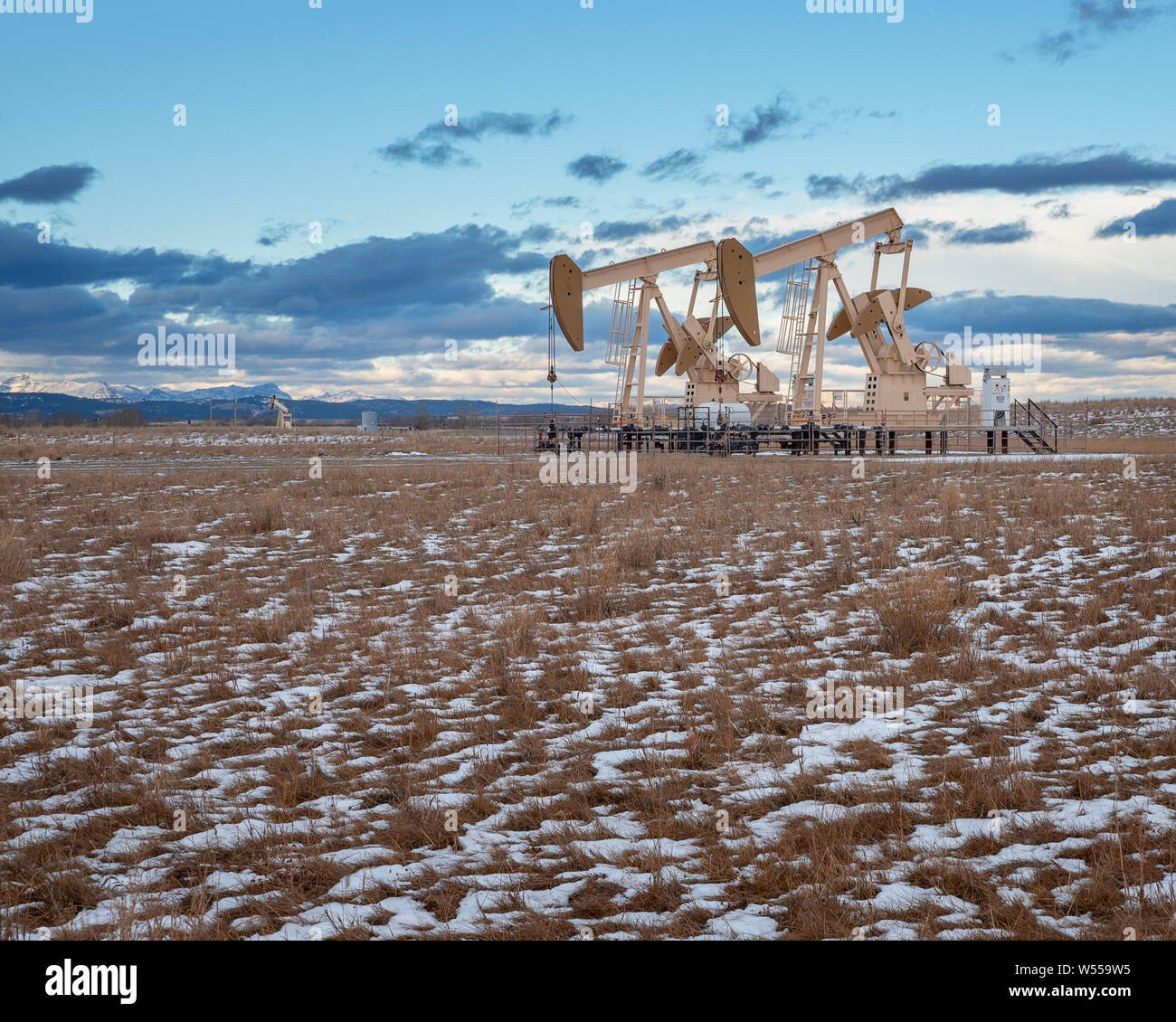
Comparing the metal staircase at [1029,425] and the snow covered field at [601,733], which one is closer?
the snow covered field at [601,733]

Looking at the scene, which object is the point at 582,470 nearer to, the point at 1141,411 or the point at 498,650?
the point at 498,650

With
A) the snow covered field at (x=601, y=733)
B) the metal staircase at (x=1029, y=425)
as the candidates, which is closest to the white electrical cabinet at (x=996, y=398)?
the metal staircase at (x=1029, y=425)

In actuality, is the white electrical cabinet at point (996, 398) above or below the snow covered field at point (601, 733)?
above

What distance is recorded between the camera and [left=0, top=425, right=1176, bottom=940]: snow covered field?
4.23 m

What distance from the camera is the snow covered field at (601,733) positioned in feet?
13.9

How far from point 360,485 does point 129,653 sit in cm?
1121

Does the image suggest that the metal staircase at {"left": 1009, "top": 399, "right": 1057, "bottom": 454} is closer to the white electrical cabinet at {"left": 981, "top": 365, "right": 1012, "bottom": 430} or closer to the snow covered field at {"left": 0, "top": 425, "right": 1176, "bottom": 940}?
the white electrical cabinet at {"left": 981, "top": 365, "right": 1012, "bottom": 430}

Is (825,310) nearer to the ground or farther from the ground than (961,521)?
farther from the ground

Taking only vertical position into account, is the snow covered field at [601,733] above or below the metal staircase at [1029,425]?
below

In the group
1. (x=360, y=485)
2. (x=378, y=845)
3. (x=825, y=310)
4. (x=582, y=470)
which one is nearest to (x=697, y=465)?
(x=582, y=470)

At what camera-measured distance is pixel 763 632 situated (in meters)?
8.92

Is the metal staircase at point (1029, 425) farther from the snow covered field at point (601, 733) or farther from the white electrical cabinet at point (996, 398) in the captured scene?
the snow covered field at point (601, 733)

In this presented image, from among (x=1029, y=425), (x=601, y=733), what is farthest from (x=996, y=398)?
(x=601, y=733)

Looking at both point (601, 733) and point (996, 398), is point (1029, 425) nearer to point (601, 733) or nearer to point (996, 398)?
point (996, 398)
